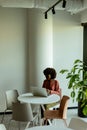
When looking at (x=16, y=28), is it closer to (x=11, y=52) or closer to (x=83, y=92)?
(x=11, y=52)

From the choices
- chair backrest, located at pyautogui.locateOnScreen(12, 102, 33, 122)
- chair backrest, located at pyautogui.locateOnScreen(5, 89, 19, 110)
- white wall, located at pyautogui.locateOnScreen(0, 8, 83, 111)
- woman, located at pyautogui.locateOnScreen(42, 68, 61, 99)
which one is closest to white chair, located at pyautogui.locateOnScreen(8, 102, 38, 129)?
chair backrest, located at pyautogui.locateOnScreen(12, 102, 33, 122)

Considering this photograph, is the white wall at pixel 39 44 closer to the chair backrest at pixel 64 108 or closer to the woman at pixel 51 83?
the woman at pixel 51 83

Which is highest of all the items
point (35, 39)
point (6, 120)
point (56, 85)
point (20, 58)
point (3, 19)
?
point (3, 19)

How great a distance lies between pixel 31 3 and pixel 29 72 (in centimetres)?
187

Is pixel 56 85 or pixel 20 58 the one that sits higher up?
pixel 20 58

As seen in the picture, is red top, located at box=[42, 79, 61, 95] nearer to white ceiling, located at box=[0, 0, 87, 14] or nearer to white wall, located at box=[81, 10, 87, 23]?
white ceiling, located at box=[0, 0, 87, 14]

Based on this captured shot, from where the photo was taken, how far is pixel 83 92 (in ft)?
11.7

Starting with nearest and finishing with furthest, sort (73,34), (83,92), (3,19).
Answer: (83,92) → (3,19) → (73,34)

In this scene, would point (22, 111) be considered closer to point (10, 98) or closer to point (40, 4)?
point (10, 98)

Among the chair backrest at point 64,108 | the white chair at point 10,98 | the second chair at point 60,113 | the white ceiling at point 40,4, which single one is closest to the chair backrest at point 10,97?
the white chair at point 10,98

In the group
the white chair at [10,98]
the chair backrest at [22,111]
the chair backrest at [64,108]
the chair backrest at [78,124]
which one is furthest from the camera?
the white chair at [10,98]

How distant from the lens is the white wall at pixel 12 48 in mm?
6191

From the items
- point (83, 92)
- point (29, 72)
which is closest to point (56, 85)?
point (29, 72)

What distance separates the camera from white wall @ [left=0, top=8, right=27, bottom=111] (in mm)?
6191
